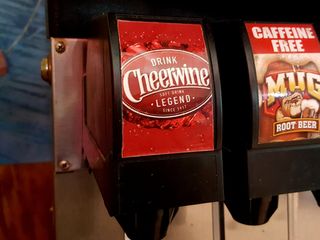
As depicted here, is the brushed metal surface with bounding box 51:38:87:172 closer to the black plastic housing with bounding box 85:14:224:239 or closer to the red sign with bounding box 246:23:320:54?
the black plastic housing with bounding box 85:14:224:239

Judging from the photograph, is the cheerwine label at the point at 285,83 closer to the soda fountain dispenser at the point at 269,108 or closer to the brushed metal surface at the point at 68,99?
the soda fountain dispenser at the point at 269,108

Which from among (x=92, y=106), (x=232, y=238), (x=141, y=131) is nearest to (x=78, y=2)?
(x=92, y=106)

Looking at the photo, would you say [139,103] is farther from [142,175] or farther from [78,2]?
[78,2]

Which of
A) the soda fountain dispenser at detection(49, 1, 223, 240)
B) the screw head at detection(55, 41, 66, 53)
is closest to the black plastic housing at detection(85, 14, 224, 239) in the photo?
the soda fountain dispenser at detection(49, 1, 223, 240)

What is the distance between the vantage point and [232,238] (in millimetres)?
677

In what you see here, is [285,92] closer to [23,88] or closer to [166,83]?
[166,83]

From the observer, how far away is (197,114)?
1.18 ft

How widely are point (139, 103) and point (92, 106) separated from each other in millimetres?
132

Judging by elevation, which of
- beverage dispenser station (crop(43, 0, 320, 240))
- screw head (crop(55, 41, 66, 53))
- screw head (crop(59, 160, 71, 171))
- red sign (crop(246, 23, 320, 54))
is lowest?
screw head (crop(59, 160, 71, 171))

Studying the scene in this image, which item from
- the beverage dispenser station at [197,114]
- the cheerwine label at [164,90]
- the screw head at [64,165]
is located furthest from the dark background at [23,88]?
the cheerwine label at [164,90]

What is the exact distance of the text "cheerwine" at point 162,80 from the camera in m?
0.34

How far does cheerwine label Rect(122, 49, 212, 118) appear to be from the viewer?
0.34m

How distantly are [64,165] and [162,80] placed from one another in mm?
290

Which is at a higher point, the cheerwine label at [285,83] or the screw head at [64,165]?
the cheerwine label at [285,83]
